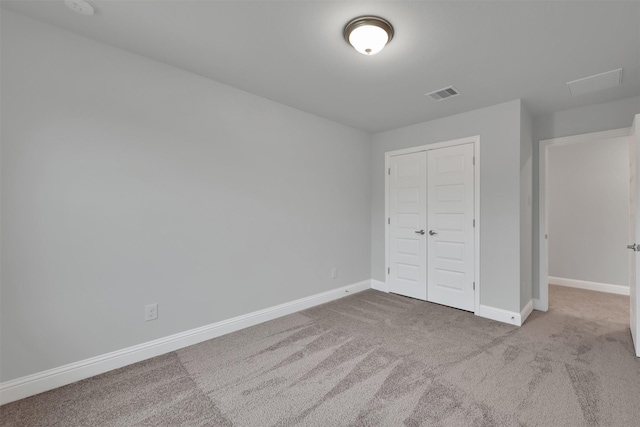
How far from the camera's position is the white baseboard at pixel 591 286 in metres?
4.21

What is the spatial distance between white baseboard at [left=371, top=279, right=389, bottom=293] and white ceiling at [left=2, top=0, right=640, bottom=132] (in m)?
2.65

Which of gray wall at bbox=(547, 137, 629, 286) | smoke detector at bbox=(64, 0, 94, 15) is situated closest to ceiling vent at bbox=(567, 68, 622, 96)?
gray wall at bbox=(547, 137, 629, 286)

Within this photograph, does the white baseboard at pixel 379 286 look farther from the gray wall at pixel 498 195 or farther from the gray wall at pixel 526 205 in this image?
the gray wall at pixel 526 205

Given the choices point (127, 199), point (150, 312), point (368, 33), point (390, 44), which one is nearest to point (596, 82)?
point (390, 44)

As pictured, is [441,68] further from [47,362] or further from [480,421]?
[47,362]

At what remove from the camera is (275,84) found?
2.79 meters

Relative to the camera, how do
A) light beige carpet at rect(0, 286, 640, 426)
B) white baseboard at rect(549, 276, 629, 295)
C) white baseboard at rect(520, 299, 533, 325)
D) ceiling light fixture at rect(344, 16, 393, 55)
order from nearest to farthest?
1. light beige carpet at rect(0, 286, 640, 426)
2. ceiling light fixture at rect(344, 16, 393, 55)
3. white baseboard at rect(520, 299, 533, 325)
4. white baseboard at rect(549, 276, 629, 295)

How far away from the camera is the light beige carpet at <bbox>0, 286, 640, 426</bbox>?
168 centimetres

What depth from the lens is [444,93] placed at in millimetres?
2934

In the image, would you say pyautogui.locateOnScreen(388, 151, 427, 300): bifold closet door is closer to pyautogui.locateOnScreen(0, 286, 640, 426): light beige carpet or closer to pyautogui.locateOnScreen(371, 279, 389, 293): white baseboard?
pyautogui.locateOnScreen(371, 279, 389, 293): white baseboard

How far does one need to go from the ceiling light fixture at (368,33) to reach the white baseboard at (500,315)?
9.91ft

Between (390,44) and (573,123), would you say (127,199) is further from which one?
(573,123)

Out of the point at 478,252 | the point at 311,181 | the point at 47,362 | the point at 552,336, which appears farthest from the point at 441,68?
the point at 47,362

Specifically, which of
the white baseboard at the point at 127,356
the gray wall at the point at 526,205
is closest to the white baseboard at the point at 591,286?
the gray wall at the point at 526,205
